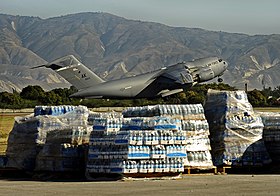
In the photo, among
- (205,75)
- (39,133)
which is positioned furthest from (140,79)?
(39,133)

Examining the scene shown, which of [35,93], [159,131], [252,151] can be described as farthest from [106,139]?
[35,93]

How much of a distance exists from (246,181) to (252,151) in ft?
12.4

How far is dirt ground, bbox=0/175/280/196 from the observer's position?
1579 centimetres

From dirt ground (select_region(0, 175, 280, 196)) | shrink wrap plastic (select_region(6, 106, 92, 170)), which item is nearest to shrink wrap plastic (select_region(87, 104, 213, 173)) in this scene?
dirt ground (select_region(0, 175, 280, 196))

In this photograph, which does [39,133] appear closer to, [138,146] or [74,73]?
[138,146]

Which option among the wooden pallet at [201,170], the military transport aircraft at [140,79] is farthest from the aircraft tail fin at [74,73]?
the wooden pallet at [201,170]

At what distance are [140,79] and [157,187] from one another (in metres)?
37.7

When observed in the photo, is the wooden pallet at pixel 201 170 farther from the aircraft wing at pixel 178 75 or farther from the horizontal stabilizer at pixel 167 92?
the horizontal stabilizer at pixel 167 92

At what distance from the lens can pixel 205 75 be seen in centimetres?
5969

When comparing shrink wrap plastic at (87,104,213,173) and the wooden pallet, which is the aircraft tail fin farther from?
shrink wrap plastic at (87,104,213,173)

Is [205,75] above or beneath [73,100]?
beneath

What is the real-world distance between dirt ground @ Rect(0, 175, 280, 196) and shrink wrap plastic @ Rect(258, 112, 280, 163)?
9.72 ft

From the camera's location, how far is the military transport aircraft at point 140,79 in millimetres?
49000

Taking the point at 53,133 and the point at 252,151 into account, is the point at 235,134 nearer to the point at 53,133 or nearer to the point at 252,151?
the point at 252,151
